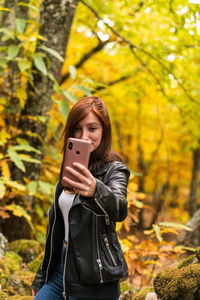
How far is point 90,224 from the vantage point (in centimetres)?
160

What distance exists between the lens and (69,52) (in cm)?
832

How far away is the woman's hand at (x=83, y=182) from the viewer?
50.3 inches

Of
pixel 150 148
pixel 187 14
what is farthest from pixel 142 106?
pixel 187 14

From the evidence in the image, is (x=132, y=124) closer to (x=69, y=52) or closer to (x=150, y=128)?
(x=150, y=128)

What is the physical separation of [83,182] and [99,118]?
550 millimetres

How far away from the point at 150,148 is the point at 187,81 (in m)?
5.46

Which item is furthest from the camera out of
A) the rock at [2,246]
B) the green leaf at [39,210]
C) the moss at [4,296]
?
the green leaf at [39,210]

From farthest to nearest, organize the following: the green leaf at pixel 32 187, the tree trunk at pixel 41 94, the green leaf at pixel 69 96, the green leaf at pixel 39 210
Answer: the green leaf at pixel 39 210, the tree trunk at pixel 41 94, the green leaf at pixel 69 96, the green leaf at pixel 32 187

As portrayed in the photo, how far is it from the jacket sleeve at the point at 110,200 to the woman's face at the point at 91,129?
0.24 m

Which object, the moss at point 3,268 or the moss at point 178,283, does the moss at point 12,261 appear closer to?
the moss at point 3,268

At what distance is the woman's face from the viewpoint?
1.72 m

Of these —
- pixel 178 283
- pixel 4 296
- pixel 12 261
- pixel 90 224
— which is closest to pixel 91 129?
pixel 90 224

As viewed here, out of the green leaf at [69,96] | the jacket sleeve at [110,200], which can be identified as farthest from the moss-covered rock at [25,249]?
the jacket sleeve at [110,200]

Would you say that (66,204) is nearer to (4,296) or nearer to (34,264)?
(4,296)
